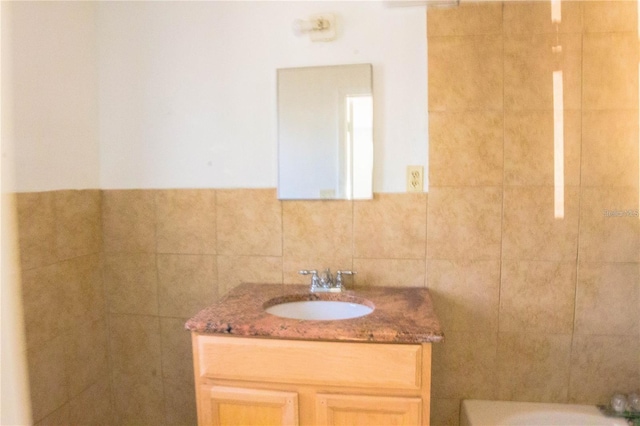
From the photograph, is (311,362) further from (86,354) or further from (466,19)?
(466,19)

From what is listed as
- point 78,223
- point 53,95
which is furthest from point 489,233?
point 53,95

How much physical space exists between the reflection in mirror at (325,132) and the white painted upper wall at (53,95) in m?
0.85

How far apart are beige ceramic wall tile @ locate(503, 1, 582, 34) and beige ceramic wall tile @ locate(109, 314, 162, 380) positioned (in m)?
1.95

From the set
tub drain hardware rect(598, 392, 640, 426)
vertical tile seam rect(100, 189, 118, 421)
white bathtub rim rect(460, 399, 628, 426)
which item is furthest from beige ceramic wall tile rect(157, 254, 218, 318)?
tub drain hardware rect(598, 392, 640, 426)

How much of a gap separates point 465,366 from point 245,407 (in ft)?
3.00

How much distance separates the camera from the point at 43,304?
160cm

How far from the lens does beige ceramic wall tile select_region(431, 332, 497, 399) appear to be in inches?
68.5

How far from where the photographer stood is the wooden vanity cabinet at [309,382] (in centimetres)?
132

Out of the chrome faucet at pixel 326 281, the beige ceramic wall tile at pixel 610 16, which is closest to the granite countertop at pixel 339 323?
the chrome faucet at pixel 326 281

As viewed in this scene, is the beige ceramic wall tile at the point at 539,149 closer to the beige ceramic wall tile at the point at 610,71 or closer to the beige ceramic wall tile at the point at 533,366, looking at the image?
the beige ceramic wall tile at the point at 610,71

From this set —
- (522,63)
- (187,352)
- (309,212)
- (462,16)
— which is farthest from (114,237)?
(522,63)

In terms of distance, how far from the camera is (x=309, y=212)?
182 cm

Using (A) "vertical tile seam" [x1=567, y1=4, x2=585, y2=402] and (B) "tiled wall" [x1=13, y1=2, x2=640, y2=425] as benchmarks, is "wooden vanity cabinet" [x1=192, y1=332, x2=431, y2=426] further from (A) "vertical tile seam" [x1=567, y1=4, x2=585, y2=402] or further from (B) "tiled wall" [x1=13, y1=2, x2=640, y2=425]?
(A) "vertical tile seam" [x1=567, y1=4, x2=585, y2=402]

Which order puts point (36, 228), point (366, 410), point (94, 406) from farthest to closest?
1. point (94, 406)
2. point (36, 228)
3. point (366, 410)
